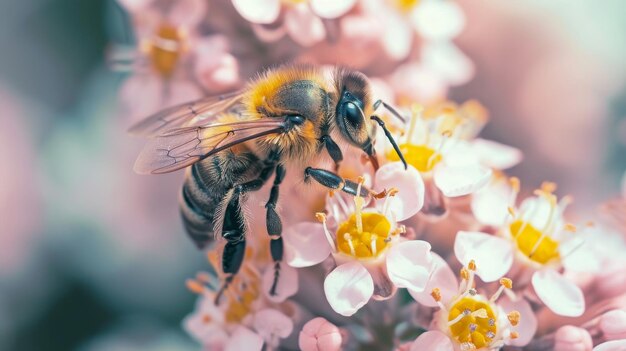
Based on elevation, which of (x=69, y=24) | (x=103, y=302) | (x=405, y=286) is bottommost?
(x=103, y=302)

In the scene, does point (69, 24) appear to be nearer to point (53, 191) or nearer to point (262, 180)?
point (53, 191)

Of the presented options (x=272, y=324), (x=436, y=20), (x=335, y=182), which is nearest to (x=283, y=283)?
(x=272, y=324)

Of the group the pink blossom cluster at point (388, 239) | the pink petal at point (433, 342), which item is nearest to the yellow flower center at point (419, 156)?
the pink blossom cluster at point (388, 239)

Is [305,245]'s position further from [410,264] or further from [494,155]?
[494,155]

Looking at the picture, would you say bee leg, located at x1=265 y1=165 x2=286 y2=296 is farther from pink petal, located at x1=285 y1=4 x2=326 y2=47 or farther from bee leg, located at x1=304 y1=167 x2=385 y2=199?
pink petal, located at x1=285 y1=4 x2=326 y2=47

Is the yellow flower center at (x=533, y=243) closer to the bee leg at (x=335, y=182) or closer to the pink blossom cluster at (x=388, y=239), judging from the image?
the pink blossom cluster at (x=388, y=239)

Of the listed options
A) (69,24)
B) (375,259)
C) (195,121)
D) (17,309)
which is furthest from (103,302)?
(375,259)
